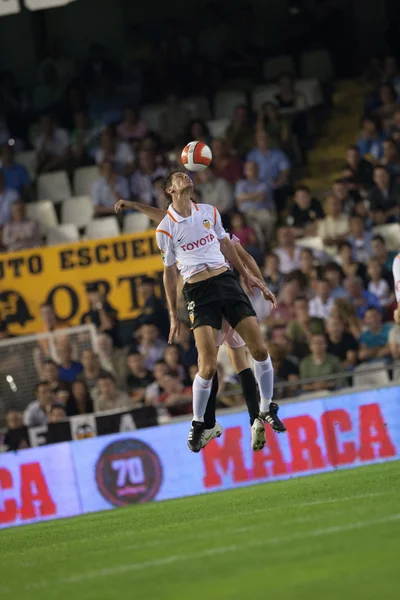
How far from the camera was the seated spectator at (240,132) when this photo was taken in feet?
68.3

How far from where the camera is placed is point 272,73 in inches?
922

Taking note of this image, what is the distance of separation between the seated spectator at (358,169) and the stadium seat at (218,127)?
3272 mm

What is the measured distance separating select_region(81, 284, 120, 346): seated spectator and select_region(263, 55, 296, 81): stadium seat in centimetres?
687

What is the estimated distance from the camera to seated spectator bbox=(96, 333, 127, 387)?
57.8ft

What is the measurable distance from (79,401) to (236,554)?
10427 millimetres

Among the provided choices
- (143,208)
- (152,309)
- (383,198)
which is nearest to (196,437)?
(143,208)

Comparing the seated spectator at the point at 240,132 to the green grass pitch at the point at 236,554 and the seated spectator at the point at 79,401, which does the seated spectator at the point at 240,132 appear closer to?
the seated spectator at the point at 79,401

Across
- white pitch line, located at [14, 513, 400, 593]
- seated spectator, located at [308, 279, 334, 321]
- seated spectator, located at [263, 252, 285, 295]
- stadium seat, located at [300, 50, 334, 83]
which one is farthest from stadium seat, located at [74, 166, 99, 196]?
white pitch line, located at [14, 513, 400, 593]

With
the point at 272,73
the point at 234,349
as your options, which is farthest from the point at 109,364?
the point at 272,73

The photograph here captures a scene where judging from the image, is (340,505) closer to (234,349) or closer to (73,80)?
(234,349)

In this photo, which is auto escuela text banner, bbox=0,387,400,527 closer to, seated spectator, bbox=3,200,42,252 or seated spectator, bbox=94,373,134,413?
seated spectator, bbox=94,373,134,413

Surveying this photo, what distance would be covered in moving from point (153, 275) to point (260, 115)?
4066mm

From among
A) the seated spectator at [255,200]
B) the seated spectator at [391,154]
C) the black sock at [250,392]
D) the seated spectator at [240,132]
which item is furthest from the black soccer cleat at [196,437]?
the seated spectator at [240,132]

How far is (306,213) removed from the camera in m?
19.2
